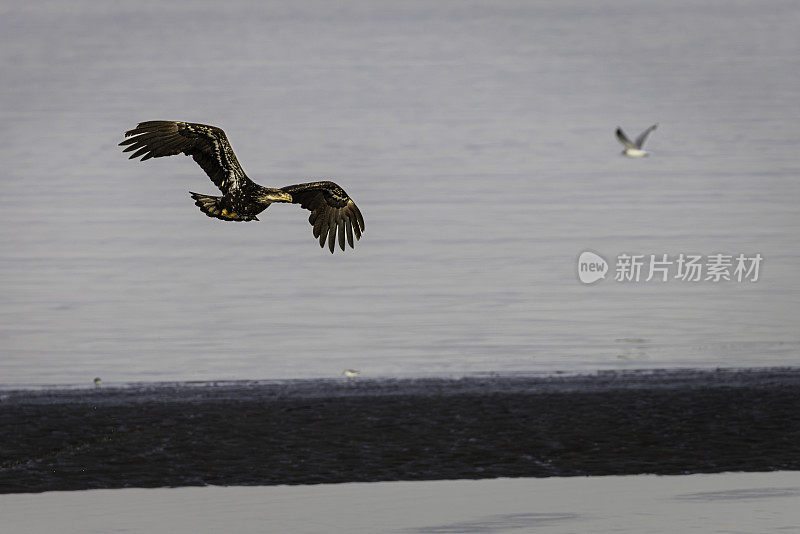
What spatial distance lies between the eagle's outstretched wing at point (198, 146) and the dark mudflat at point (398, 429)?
582 cm

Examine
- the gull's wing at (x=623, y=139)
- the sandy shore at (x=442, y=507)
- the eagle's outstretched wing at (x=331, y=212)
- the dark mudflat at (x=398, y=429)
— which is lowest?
the sandy shore at (x=442, y=507)

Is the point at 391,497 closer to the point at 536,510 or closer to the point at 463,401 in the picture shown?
the point at 536,510

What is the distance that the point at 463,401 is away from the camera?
29062 mm

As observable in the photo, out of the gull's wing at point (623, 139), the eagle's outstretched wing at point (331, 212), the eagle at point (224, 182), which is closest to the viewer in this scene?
the eagle at point (224, 182)

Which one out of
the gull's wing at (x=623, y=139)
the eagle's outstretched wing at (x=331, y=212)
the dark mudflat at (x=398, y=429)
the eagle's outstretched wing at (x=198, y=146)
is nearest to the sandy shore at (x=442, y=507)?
the dark mudflat at (x=398, y=429)

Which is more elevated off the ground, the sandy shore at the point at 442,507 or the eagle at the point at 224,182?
the eagle at the point at 224,182

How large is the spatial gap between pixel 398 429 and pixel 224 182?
8541mm

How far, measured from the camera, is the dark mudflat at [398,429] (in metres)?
24.4

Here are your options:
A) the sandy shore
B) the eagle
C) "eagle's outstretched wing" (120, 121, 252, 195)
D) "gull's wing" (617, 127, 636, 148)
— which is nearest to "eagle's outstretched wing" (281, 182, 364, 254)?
the eagle

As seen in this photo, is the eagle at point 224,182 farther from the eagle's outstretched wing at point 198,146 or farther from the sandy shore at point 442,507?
the sandy shore at point 442,507

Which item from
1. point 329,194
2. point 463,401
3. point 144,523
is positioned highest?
point 329,194

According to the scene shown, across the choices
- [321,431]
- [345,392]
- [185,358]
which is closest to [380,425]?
[321,431]

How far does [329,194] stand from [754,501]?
6.62m

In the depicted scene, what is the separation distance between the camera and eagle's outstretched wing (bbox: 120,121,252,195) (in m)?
19.3
